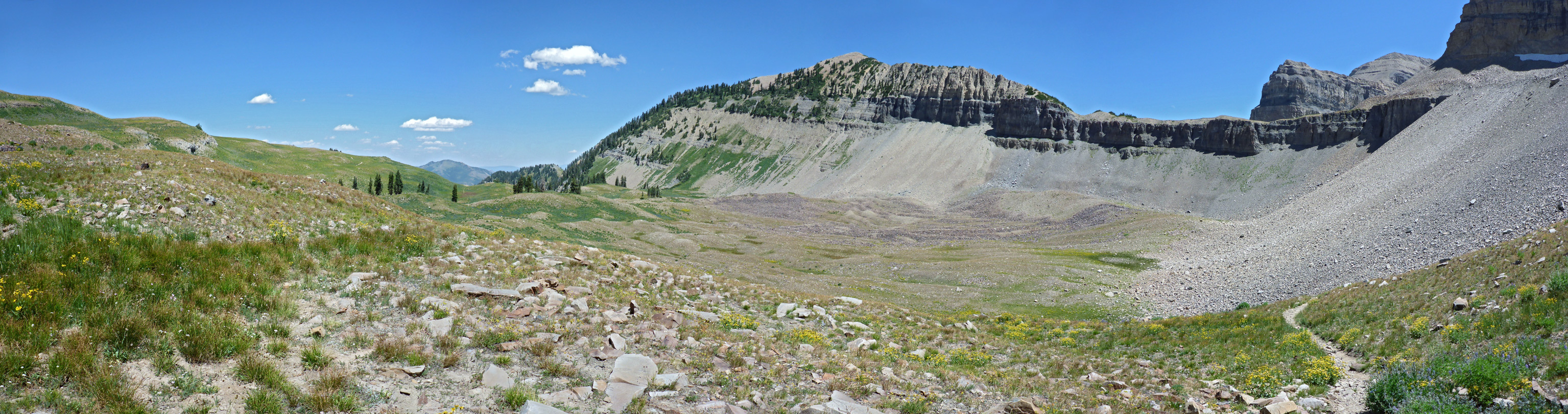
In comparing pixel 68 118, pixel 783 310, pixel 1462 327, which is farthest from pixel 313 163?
pixel 1462 327

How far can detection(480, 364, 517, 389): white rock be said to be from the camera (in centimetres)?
1003

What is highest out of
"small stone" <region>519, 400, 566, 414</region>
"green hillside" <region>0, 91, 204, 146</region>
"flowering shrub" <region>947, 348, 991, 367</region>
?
"green hillside" <region>0, 91, 204, 146</region>

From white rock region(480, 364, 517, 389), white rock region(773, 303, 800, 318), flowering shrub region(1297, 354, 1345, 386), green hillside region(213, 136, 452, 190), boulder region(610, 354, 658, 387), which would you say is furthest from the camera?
green hillside region(213, 136, 452, 190)

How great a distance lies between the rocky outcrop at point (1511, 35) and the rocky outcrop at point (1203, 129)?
131 feet

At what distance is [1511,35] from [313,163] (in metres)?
229

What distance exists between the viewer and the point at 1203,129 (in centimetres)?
12812

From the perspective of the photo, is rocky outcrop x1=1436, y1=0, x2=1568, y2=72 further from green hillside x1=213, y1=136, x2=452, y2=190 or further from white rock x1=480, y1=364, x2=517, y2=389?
green hillside x1=213, y1=136, x2=452, y2=190

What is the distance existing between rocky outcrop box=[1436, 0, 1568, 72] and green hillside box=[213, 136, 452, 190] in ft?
666

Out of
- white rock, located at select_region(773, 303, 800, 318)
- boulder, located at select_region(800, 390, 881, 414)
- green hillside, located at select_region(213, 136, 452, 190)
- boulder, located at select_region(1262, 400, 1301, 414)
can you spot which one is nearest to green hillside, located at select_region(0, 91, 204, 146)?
green hillside, located at select_region(213, 136, 452, 190)

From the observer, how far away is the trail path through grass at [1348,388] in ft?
40.9

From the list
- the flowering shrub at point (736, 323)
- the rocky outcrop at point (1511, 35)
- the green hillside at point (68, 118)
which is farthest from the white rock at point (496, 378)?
the rocky outcrop at point (1511, 35)

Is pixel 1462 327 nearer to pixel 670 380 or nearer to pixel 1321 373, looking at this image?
pixel 1321 373

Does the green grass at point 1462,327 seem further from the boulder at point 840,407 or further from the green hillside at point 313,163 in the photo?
the green hillside at point 313,163

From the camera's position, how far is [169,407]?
7.74 m
